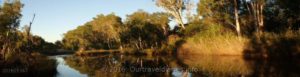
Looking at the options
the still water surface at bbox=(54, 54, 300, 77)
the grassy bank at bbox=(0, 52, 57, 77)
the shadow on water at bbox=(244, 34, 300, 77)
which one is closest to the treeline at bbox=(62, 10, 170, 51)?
the shadow on water at bbox=(244, 34, 300, 77)

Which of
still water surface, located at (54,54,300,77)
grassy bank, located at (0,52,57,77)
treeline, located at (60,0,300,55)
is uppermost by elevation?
treeline, located at (60,0,300,55)

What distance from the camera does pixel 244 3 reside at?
50625 mm

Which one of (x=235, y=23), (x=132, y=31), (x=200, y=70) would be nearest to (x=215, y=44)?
(x=235, y=23)

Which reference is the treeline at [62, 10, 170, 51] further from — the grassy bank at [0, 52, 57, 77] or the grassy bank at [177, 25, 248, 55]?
the grassy bank at [0, 52, 57, 77]

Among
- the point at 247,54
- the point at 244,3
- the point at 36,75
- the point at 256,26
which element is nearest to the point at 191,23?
the point at 244,3

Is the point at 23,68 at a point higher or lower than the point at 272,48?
lower

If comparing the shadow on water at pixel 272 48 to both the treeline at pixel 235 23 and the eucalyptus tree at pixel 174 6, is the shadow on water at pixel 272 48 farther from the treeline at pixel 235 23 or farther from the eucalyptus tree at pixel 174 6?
the eucalyptus tree at pixel 174 6

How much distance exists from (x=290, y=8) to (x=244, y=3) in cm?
815

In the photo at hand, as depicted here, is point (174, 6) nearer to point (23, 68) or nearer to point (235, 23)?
point (235, 23)

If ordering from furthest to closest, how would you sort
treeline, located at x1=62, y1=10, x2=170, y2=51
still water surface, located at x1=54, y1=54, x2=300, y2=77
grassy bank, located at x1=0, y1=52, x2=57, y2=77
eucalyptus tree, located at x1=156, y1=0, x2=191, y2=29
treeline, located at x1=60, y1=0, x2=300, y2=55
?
treeline, located at x1=62, y1=10, x2=170, y2=51 < eucalyptus tree, located at x1=156, y1=0, x2=191, y2=29 < treeline, located at x1=60, y1=0, x2=300, y2=55 < grassy bank, located at x1=0, y1=52, x2=57, y2=77 < still water surface, located at x1=54, y1=54, x2=300, y2=77

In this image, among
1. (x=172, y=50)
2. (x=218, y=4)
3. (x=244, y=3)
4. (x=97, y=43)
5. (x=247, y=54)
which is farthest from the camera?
(x=97, y=43)

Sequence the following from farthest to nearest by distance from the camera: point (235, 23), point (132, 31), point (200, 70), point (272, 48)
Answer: point (132, 31) → point (235, 23) → point (272, 48) → point (200, 70)

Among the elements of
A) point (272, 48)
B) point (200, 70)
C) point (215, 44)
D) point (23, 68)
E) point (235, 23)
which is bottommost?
point (200, 70)

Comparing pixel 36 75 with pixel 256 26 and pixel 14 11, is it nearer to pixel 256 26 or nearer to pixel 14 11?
pixel 14 11
